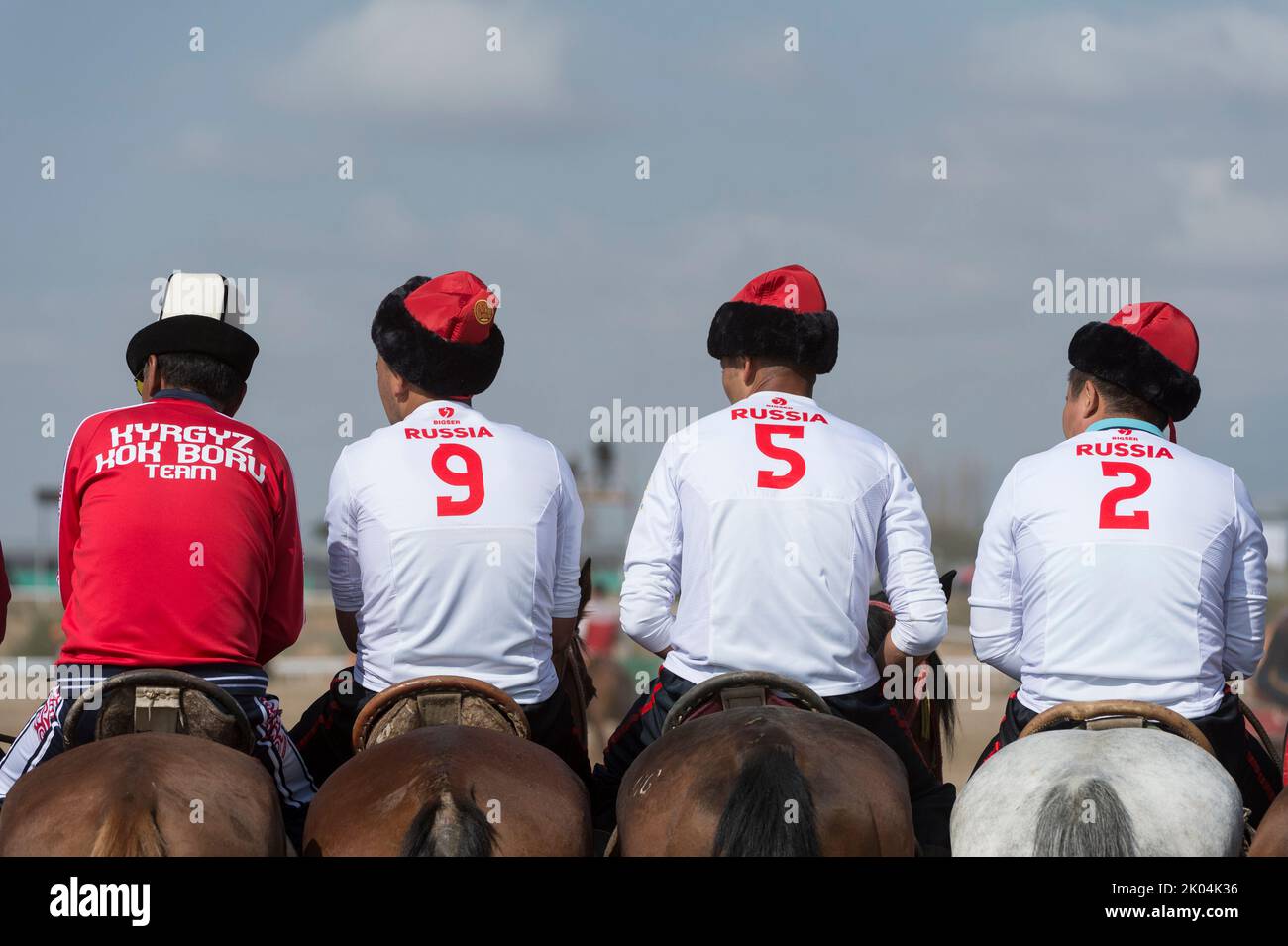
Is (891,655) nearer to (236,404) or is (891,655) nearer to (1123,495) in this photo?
(1123,495)

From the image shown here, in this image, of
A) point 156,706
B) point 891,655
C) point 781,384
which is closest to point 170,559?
point 156,706

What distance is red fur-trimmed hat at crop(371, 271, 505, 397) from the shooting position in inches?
237

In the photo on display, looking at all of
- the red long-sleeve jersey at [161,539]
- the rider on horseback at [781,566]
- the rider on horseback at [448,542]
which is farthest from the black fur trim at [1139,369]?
the red long-sleeve jersey at [161,539]

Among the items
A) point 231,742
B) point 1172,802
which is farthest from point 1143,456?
point 231,742

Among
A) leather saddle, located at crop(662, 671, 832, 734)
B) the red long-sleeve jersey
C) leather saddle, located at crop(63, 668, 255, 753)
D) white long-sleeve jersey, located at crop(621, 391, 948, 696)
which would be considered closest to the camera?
leather saddle, located at crop(63, 668, 255, 753)

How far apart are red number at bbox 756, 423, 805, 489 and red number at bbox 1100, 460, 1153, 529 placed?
100 cm

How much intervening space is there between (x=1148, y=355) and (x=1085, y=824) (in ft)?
6.72

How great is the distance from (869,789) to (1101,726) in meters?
0.92

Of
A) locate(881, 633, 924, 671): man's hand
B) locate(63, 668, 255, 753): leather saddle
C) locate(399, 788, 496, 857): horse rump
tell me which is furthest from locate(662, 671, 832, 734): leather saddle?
locate(63, 668, 255, 753): leather saddle

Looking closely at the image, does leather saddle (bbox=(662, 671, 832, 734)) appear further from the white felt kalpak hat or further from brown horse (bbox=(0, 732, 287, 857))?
the white felt kalpak hat

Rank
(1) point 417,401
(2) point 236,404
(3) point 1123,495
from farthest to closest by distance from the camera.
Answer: (1) point 417,401, (2) point 236,404, (3) point 1123,495

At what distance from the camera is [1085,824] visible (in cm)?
450

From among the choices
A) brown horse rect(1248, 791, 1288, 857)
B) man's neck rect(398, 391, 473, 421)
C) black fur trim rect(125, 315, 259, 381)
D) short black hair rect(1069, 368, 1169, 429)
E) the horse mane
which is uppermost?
black fur trim rect(125, 315, 259, 381)
